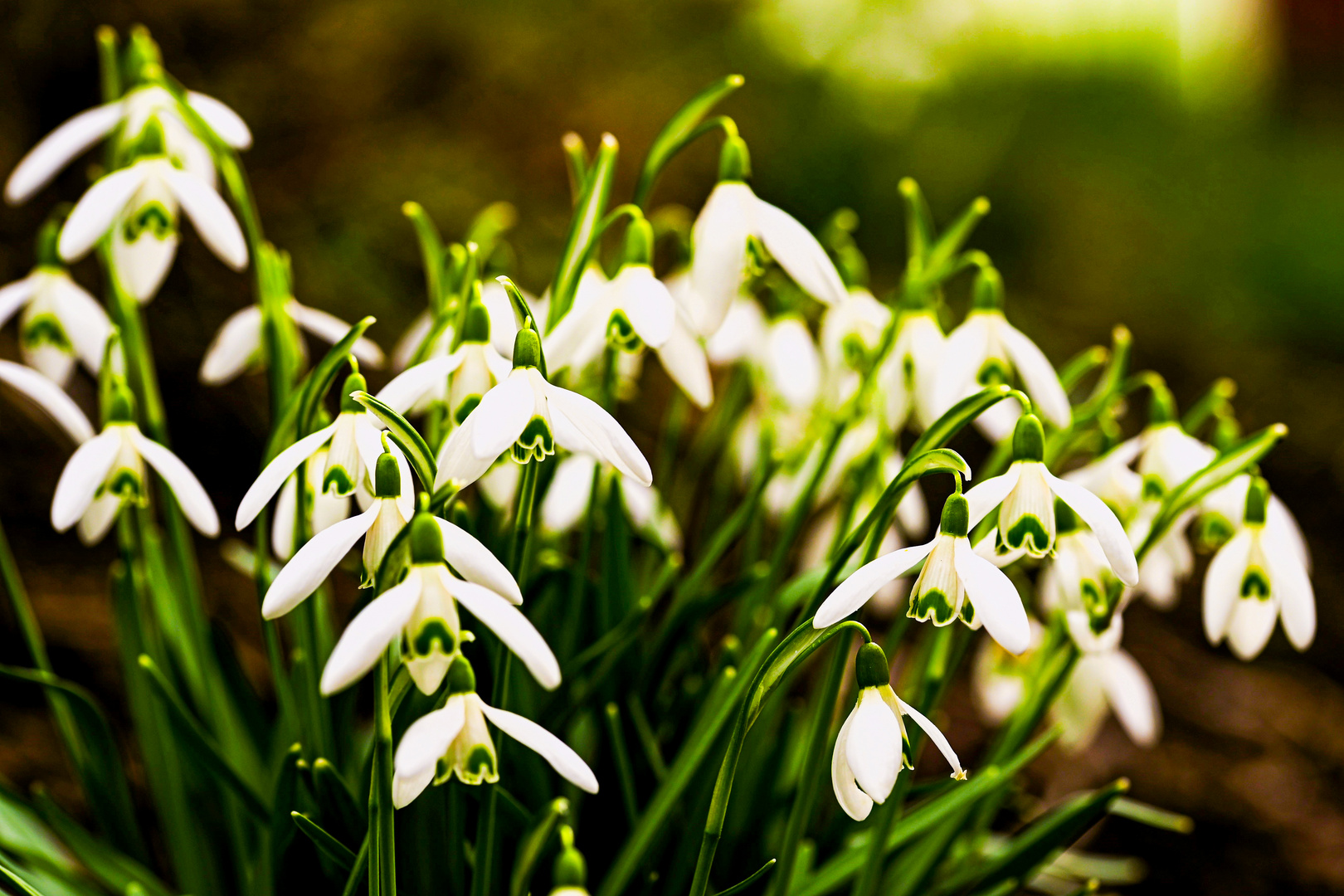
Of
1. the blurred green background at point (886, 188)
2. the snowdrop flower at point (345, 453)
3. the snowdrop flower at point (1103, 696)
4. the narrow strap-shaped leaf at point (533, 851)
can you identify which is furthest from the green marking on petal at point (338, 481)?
the blurred green background at point (886, 188)

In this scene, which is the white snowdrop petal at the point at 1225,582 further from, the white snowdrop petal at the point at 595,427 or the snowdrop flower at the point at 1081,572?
the white snowdrop petal at the point at 595,427

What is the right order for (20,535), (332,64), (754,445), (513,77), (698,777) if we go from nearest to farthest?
(698,777)
(754,445)
(20,535)
(332,64)
(513,77)

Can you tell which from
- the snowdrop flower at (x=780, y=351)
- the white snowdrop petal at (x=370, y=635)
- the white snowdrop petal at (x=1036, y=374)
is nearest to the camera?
the white snowdrop petal at (x=370, y=635)

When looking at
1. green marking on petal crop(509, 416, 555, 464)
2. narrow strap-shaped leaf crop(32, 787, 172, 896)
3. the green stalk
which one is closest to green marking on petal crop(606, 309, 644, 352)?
green marking on petal crop(509, 416, 555, 464)

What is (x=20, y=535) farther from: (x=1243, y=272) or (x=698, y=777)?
(x=1243, y=272)

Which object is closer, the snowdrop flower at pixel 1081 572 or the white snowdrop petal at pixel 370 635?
the white snowdrop petal at pixel 370 635

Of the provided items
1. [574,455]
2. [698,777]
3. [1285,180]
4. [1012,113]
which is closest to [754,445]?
[574,455]

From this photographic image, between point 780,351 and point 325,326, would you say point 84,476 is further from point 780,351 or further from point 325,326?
point 780,351
